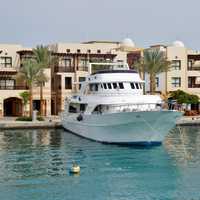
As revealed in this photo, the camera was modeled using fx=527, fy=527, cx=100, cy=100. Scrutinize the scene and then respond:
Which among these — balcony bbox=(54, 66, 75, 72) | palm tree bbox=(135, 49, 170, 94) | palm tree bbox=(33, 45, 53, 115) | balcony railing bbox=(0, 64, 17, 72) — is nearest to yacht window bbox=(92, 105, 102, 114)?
palm tree bbox=(33, 45, 53, 115)

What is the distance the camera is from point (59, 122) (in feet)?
192

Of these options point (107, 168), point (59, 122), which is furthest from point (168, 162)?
point (59, 122)

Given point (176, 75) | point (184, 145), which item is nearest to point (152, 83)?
point (176, 75)

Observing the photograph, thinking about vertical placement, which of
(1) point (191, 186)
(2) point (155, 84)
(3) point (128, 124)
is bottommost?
(1) point (191, 186)

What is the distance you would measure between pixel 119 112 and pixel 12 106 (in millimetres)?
34637

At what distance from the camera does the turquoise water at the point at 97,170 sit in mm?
23516

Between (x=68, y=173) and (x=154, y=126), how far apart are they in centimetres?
1285

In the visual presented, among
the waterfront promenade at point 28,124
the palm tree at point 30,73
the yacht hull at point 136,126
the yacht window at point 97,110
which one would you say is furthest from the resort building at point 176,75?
the yacht hull at point 136,126

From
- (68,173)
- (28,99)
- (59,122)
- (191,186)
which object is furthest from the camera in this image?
(28,99)

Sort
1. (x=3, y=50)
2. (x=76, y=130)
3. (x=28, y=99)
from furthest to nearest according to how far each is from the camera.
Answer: (x=3, y=50) < (x=28, y=99) < (x=76, y=130)

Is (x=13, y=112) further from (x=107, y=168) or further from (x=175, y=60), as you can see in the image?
(x=107, y=168)

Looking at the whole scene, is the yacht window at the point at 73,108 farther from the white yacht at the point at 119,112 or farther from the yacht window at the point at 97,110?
the yacht window at the point at 97,110

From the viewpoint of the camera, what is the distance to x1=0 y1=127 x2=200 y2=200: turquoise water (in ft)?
77.2

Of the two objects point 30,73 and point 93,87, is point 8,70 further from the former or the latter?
point 93,87
